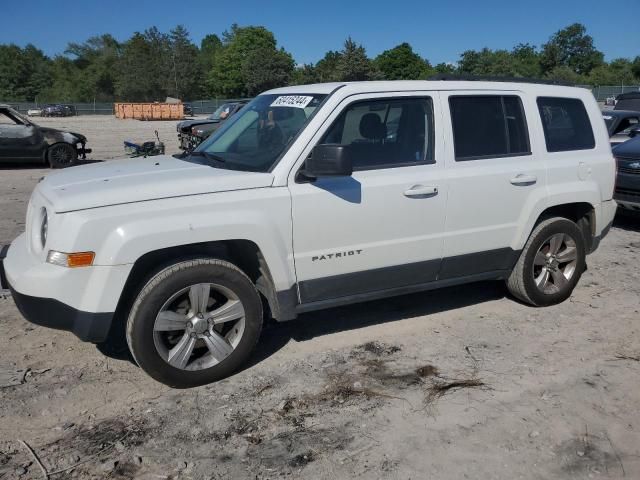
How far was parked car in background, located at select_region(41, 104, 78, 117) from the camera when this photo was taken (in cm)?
5356

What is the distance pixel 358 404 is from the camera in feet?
11.9

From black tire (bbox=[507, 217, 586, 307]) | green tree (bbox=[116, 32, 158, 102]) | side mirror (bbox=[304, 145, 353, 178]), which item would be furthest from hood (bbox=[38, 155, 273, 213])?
green tree (bbox=[116, 32, 158, 102])

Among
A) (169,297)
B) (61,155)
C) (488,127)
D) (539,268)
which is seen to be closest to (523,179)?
(488,127)

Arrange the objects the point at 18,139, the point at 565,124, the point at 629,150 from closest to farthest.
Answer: the point at 565,124 → the point at 629,150 → the point at 18,139

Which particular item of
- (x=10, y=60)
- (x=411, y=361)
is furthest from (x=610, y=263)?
(x=10, y=60)

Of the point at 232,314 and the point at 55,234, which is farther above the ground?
the point at 55,234

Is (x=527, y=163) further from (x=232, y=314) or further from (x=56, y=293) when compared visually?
(x=56, y=293)

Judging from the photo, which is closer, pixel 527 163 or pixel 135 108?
pixel 527 163

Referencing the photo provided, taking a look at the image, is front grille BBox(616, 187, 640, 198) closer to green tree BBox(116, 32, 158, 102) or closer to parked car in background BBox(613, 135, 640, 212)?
parked car in background BBox(613, 135, 640, 212)

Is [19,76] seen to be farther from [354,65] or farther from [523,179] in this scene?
[523,179]

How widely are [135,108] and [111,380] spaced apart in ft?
177

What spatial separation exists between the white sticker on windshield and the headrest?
0.43 metres

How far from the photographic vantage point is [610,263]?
21.8 feet

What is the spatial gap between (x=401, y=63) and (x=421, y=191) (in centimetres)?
10407
